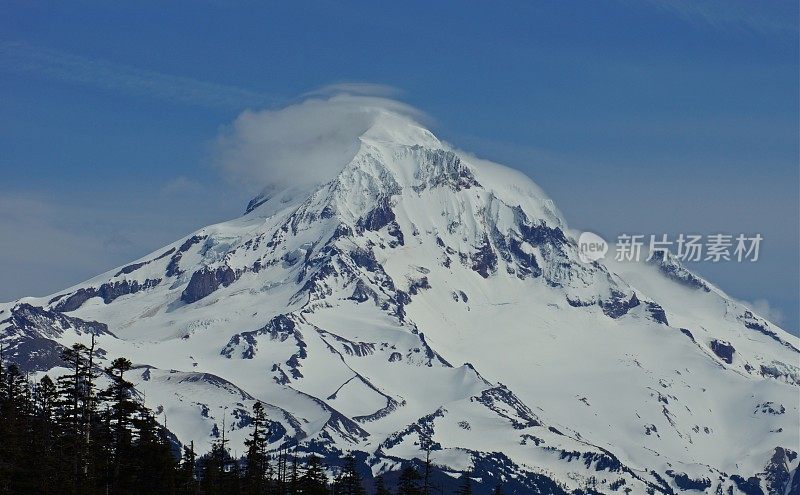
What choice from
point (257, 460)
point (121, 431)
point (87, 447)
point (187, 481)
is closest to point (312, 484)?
point (257, 460)

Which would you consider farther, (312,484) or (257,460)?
(257,460)

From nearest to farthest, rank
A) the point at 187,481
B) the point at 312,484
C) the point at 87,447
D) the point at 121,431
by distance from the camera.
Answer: the point at 87,447
the point at 121,431
the point at 187,481
the point at 312,484

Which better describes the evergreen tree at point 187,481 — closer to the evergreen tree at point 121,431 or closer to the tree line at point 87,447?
the tree line at point 87,447

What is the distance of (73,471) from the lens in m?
126

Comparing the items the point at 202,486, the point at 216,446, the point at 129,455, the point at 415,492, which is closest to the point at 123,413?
the point at 129,455

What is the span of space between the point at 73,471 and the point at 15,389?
26.5 metres

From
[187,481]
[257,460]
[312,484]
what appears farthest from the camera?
[257,460]

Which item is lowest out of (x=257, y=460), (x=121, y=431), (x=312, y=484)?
(x=121, y=431)

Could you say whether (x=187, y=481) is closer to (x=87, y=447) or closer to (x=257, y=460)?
(x=87, y=447)

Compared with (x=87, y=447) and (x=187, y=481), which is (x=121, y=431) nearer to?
(x=87, y=447)

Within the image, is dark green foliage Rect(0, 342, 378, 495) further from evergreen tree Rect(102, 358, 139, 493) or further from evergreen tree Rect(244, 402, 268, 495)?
evergreen tree Rect(244, 402, 268, 495)

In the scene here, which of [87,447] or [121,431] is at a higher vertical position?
[121,431]

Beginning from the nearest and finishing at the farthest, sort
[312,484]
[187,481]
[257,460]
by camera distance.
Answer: [187,481] → [312,484] → [257,460]

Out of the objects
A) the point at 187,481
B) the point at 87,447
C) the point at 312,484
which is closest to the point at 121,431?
the point at 87,447
